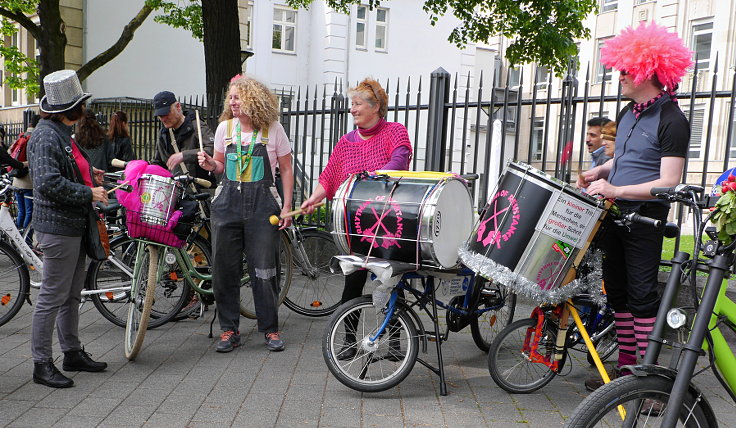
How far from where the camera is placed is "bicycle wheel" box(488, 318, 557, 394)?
13.9ft

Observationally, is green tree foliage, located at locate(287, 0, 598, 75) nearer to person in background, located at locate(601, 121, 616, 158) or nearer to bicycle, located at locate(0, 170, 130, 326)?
person in background, located at locate(601, 121, 616, 158)

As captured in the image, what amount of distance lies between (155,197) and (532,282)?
260 cm

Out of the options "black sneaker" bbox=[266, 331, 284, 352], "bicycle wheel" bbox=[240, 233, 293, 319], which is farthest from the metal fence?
"black sneaker" bbox=[266, 331, 284, 352]

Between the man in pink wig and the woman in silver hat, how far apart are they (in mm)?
3041

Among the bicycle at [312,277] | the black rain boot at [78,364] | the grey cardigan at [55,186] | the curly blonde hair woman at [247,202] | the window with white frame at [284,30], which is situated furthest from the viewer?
the window with white frame at [284,30]

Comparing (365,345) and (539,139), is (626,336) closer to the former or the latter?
(365,345)

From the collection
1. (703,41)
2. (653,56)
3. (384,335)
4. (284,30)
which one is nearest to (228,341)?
(384,335)

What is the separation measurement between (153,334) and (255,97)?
2.10 meters

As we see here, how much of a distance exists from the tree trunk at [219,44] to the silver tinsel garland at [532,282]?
629 cm

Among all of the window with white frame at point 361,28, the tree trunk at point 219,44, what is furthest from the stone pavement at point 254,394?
the window with white frame at point 361,28

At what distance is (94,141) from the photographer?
762 centimetres

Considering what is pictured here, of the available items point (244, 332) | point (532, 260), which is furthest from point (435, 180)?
point (244, 332)

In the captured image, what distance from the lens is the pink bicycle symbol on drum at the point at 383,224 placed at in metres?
3.99

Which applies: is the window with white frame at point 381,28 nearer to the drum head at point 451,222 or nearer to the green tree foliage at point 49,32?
the green tree foliage at point 49,32
